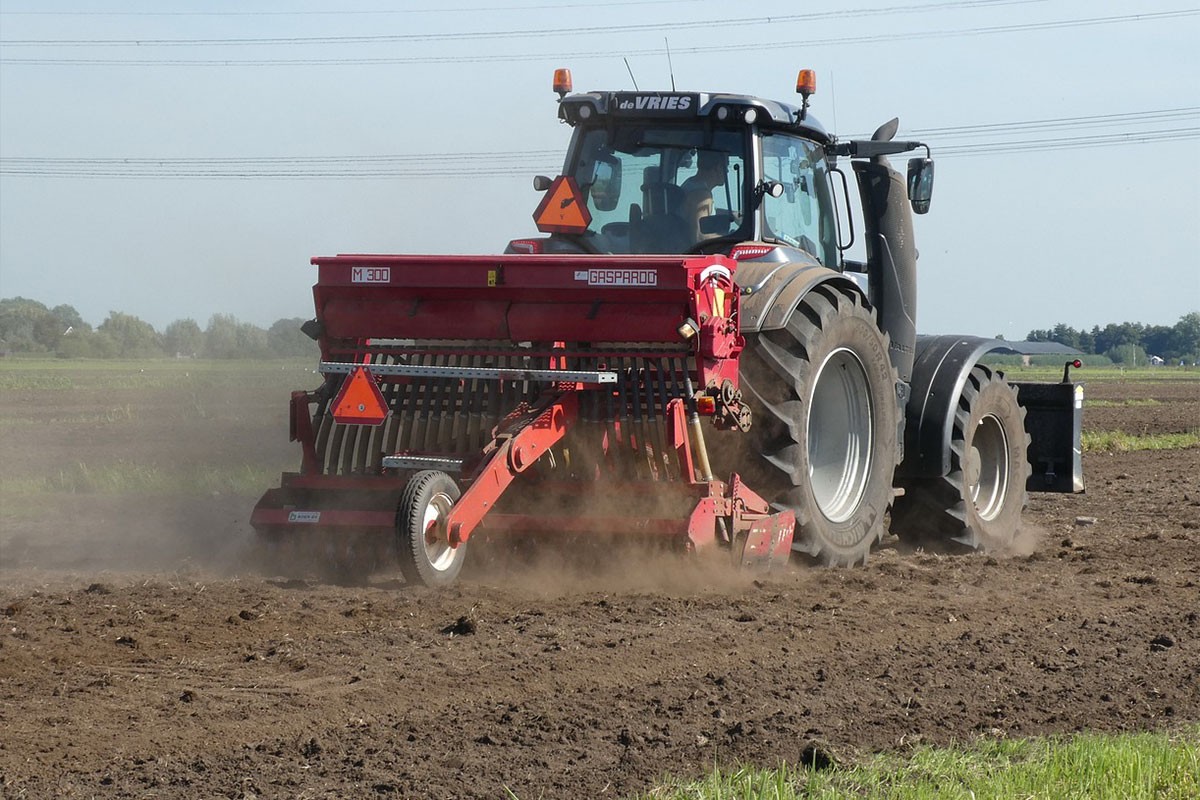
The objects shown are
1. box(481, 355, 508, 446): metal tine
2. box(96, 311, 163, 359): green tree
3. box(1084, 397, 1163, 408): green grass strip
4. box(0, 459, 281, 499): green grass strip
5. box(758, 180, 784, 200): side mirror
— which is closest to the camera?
box(481, 355, 508, 446): metal tine

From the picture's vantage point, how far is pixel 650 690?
15.9 ft

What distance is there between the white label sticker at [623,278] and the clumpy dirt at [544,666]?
4.19ft

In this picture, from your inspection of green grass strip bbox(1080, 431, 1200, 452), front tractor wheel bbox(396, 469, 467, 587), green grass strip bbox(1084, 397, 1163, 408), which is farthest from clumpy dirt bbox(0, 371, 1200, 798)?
green grass strip bbox(1084, 397, 1163, 408)

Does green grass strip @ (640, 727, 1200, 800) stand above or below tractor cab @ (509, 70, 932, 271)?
below

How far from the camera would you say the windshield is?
7.73 metres

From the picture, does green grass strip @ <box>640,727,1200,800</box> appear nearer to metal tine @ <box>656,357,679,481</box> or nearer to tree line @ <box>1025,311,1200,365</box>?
metal tine @ <box>656,357,679,481</box>

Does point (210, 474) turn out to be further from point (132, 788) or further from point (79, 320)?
point (79, 320)

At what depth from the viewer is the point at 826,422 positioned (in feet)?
25.7

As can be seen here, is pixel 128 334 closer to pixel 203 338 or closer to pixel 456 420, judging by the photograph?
pixel 203 338

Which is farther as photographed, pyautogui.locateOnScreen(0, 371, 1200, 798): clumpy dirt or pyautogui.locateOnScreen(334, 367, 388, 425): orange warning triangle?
pyautogui.locateOnScreen(334, 367, 388, 425): orange warning triangle

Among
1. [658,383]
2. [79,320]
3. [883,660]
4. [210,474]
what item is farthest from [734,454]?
[79,320]

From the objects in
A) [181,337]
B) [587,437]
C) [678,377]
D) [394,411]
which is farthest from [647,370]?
[181,337]

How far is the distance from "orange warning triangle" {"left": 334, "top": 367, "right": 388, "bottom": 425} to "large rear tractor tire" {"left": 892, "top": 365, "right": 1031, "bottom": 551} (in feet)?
11.4

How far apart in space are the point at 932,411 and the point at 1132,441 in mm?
11673
